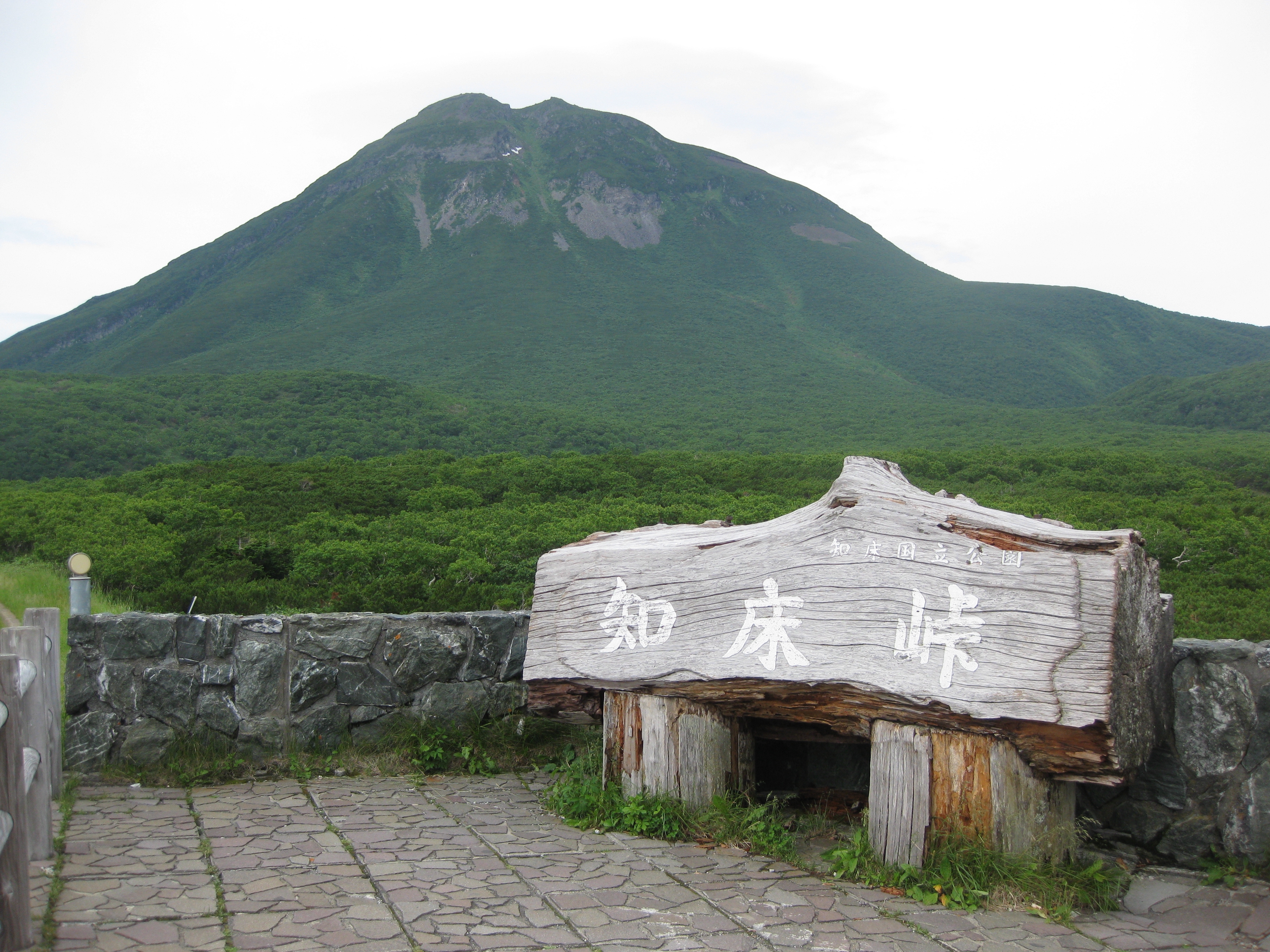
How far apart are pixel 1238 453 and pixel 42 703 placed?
30683 millimetres

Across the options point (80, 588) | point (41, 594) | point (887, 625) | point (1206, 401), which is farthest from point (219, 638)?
point (1206, 401)

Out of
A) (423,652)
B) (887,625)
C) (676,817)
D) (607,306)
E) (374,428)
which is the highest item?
(607,306)

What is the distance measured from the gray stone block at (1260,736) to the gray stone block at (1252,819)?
0.03 metres

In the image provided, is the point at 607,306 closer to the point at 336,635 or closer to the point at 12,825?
the point at 336,635

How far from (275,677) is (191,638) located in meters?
0.50

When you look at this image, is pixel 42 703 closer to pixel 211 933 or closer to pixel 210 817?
pixel 210 817

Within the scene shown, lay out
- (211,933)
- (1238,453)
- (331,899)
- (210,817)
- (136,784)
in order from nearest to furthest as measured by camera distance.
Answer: (211,933), (331,899), (210,817), (136,784), (1238,453)


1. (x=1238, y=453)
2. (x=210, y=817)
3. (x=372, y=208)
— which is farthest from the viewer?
(x=372, y=208)

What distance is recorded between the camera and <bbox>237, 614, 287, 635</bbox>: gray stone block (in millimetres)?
5566

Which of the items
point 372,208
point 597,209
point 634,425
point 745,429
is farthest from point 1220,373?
point 372,208

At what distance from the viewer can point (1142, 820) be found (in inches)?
170

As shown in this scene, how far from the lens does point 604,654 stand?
4.98m

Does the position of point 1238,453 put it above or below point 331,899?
above

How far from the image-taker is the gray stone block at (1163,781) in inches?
166
